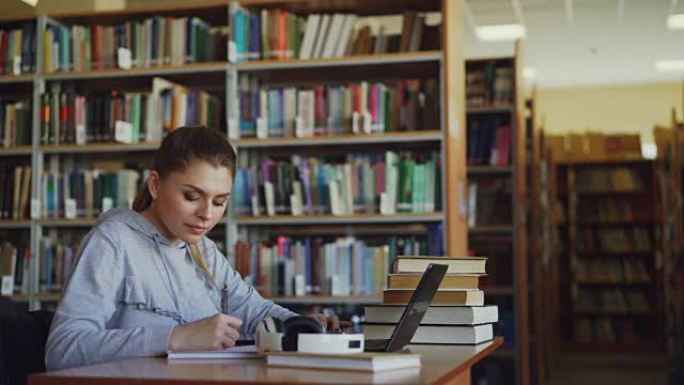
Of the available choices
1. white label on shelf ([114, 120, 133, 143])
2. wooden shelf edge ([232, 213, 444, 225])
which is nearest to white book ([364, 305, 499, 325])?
wooden shelf edge ([232, 213, 444, 225])

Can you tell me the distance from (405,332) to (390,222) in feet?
9.81

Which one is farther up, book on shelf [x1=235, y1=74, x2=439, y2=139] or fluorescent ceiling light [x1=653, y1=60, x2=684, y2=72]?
fluorescent ceiling light [x1=653, y1=60, x2=684, y2=72]

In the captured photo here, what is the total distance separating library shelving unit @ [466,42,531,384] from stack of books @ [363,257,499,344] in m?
4.02

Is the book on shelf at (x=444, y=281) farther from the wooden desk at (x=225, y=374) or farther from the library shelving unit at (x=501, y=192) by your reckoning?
the library shelving unit at (x=501, y=192)

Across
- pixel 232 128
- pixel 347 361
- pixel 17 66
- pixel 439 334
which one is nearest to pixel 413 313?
pixel 439 334

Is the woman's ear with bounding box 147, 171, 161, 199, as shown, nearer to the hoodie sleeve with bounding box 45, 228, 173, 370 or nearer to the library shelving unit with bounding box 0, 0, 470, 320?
the hoodie sleeve with bounding box 45, 228, 173, 370

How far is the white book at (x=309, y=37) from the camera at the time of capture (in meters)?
5.04

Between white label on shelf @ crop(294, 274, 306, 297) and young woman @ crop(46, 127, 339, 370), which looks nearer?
young woman @ crop(46, 127, 339, 370)

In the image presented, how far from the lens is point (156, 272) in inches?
89.0

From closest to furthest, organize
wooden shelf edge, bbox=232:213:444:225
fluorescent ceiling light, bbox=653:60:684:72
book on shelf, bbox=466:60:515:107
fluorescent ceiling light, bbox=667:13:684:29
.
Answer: wooden shelf edge, bbox=232:213:444:225 → book on shelf, bbox=466:60:515:107 → fluorescent ceiling light, bbox=667:13:684:29 → fluorescent ceiling light, bbox=653:60:684:72

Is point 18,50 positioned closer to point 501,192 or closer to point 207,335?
point 501,192

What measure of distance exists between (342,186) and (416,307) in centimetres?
294

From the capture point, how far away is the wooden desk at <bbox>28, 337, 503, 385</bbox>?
1.56 metres

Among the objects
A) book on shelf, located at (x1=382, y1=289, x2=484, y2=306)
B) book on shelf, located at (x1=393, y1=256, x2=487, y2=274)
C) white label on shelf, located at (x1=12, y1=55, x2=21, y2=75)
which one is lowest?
book on shelf, located at (x1=382, y1=289, x2=484, y2=306)
